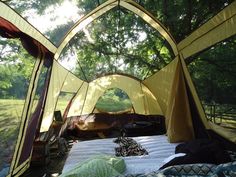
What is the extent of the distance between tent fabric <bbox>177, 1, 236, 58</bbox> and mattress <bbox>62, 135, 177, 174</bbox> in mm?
1452

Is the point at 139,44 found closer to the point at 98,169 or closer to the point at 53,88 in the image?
the point at 53,88

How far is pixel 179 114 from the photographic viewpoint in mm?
4957

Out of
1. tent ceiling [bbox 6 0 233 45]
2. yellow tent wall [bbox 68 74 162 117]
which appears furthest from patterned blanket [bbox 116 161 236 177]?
tent ceiling [bbox 6 0 233 45]

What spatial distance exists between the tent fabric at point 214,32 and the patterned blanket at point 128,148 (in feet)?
5.23

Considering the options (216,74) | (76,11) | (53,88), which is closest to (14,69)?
(53,88)

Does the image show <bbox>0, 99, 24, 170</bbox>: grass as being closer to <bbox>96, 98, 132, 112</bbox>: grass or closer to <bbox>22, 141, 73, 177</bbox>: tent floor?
<bbox>22, 141, 73, 177</bbox>: tent floor

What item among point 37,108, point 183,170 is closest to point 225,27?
point 183,170

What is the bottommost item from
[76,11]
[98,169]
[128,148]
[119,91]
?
[98,169]

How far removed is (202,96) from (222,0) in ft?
12.1

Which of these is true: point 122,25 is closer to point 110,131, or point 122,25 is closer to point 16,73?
point 110,131

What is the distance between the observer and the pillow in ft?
9.48

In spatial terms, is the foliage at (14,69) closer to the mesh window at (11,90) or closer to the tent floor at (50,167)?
the mesh window at (11,90)

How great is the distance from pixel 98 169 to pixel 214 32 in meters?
2.11

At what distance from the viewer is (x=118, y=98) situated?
25.2 ft
